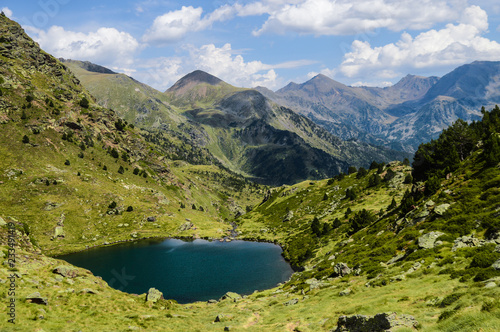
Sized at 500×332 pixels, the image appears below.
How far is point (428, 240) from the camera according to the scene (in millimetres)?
43531

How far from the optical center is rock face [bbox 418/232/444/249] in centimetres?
4239

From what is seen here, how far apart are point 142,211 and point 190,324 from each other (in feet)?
429

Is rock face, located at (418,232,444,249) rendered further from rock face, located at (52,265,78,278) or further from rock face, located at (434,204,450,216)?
rock face, located at (52,265,78,278)

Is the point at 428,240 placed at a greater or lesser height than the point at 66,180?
lesser

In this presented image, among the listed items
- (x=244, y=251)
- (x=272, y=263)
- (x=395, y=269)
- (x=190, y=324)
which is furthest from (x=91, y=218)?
(x=395, y=269)

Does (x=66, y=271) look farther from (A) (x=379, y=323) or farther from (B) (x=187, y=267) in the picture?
(B) (x=187, y=267)

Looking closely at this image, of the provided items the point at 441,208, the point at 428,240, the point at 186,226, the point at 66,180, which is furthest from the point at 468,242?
the point at 66,180

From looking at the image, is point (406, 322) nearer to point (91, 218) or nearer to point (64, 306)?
point (64, 306)

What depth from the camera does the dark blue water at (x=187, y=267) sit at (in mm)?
82475

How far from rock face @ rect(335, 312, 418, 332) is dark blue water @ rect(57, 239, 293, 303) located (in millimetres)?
58734

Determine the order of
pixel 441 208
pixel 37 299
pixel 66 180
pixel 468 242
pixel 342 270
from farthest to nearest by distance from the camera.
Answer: pixel 66 180
pixel 342 270
pixel 441 208
pixel 468 242
pixel 37 299

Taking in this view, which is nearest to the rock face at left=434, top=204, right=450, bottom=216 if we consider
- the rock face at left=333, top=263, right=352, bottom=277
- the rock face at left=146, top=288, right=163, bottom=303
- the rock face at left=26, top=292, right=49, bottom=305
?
the rock face at left=333, top=263, right=352, bottom=277

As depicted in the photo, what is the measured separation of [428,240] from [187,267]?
85.3 meters

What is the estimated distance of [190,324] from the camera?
38.3 meters
